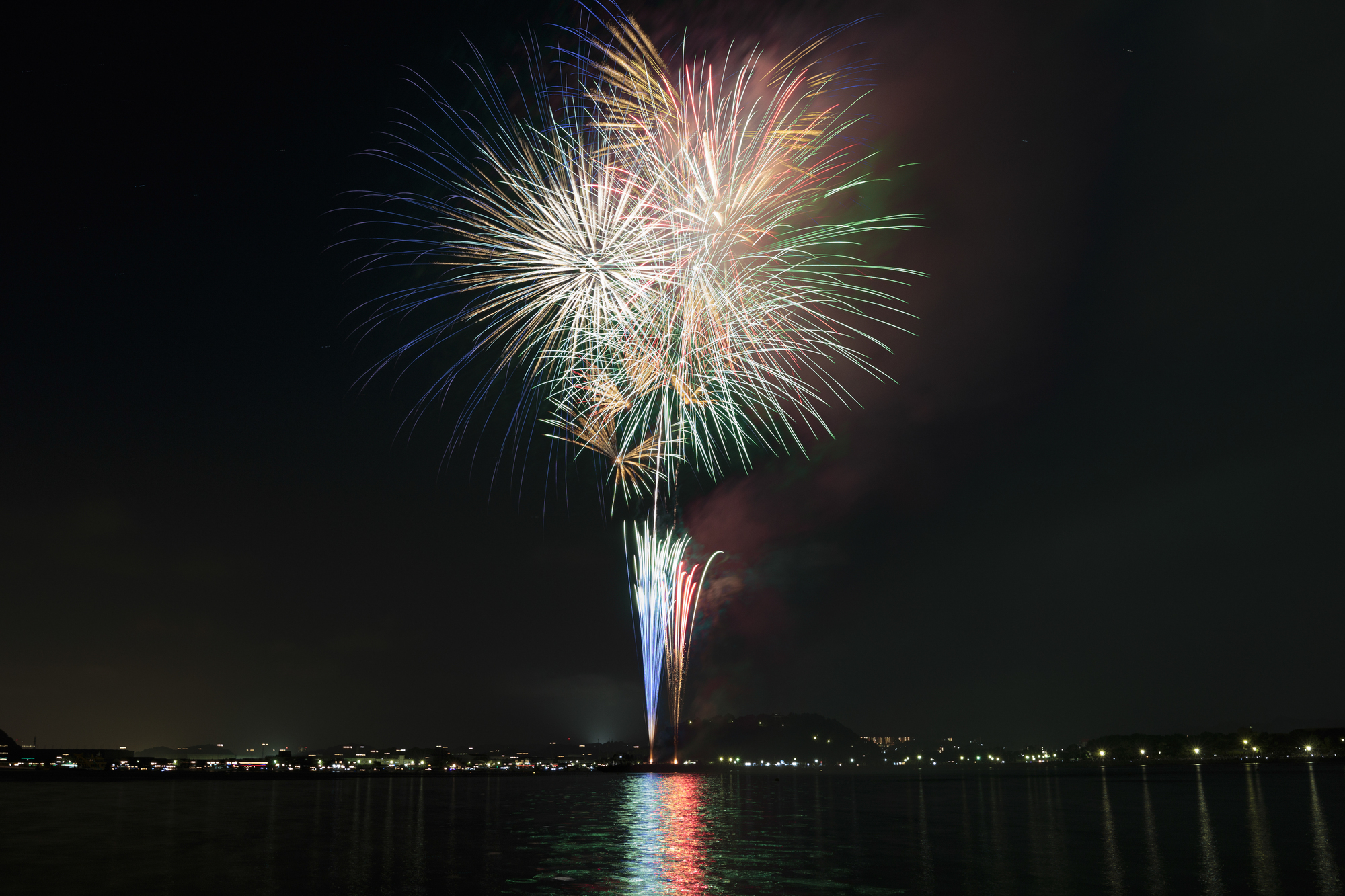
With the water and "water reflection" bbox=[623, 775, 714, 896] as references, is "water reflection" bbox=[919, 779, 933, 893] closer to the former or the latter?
the water

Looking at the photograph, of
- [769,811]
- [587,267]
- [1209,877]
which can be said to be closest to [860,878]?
[1209,877]

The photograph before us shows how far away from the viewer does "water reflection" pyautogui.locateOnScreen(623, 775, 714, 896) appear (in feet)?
81.7

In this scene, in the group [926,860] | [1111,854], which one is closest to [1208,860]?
[1111,854]

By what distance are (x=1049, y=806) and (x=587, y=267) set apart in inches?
2425

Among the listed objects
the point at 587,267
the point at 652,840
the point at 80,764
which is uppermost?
the point at 587,267

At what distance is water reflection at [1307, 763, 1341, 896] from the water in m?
0.16

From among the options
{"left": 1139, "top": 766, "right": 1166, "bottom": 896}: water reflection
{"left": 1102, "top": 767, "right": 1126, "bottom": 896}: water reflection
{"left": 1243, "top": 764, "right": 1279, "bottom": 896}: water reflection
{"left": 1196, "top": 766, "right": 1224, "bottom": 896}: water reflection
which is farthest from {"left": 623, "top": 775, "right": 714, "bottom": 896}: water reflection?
{"left": 1243, "top": 764, "right": 1279, "bottom": 896}: water reflection

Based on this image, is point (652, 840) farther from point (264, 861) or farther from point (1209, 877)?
point (1209, 877)

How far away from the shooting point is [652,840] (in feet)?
125

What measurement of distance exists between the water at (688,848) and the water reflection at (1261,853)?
12 cm

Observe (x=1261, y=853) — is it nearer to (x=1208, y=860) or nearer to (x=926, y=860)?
(x=1208, y=860)

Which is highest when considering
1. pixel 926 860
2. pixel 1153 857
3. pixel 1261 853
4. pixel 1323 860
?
pixel 926 860

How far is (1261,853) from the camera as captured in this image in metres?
33.1

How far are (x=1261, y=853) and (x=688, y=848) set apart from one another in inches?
884
